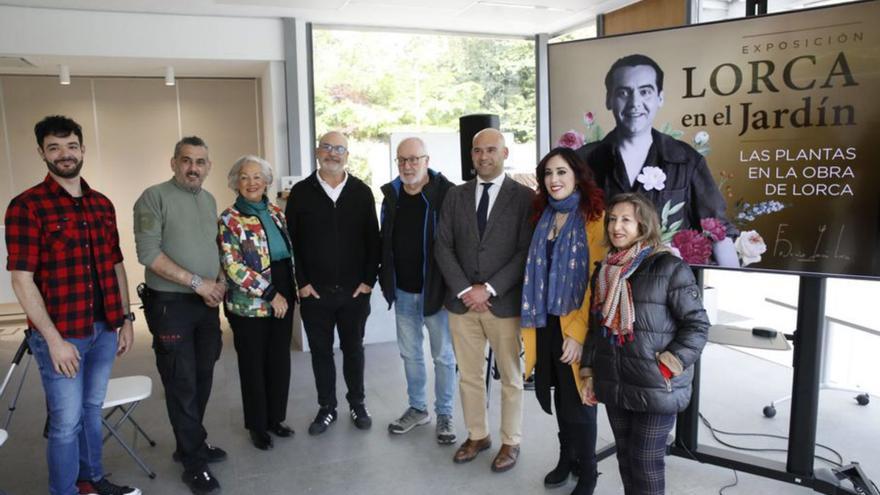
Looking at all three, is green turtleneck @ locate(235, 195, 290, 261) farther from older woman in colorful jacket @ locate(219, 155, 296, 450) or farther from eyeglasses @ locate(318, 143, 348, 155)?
eyeglasses @ locate(318, 143, 348, 155)

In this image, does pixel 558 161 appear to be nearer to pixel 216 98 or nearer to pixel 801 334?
pixel 801 334

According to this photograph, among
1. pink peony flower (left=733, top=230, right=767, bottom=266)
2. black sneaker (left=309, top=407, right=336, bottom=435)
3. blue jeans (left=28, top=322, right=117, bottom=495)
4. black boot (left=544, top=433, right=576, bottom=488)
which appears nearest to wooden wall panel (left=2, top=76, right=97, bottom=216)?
black sneaker (left=309, top=407, right=336, bottom=435)

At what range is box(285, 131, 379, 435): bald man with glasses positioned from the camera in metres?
3.42

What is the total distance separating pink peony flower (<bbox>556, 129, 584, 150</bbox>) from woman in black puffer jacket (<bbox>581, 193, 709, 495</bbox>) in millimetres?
710

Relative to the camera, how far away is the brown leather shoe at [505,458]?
124 inches

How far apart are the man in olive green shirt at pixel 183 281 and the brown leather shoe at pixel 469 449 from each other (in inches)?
46.9

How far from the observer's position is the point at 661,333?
7.61 ft

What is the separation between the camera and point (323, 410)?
146 inches

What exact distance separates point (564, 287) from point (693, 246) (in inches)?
24.5

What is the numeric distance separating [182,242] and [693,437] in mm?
2647

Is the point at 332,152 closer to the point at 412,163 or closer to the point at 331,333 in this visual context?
the point at 412,163

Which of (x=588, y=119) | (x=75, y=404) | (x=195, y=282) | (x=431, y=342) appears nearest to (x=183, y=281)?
(x=195, y=282)

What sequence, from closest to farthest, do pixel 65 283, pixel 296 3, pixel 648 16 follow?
1. pixel 65 283
2. pixel 296 3
3. pixel 648 16

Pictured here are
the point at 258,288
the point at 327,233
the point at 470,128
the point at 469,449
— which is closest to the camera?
the point at 258,288
